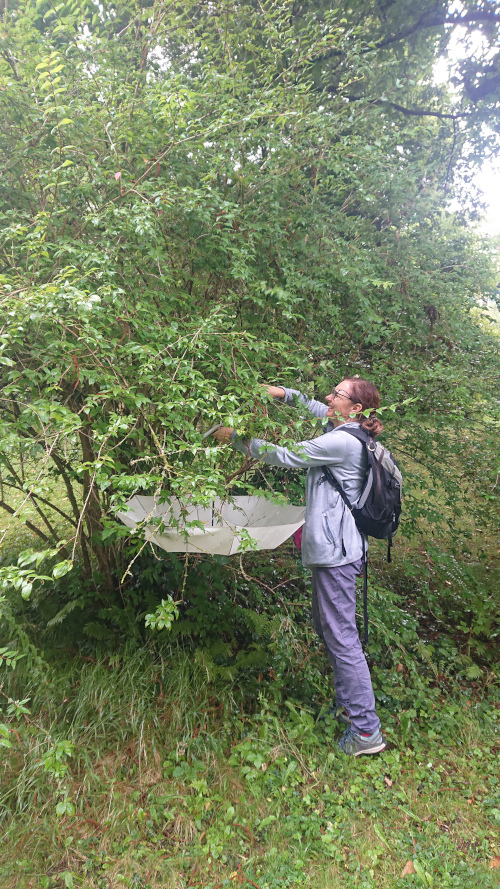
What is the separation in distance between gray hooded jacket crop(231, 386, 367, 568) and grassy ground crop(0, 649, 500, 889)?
104 centimetres

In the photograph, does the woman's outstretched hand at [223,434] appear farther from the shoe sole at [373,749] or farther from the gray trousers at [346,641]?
the shoe sole at [373,749]

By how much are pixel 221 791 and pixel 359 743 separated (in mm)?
818

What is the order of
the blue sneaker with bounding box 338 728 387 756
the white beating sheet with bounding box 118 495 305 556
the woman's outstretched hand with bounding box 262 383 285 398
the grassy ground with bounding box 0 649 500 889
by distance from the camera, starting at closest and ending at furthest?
1. the grassy ground with bounding box 0 649 500 889
2. the white beating sheet with bounding box 118 495 305 556
3. the woman's outstretched hand with bounding box 262 383 285 398
4. the blue sneaker with bounding box 338 728 387 756

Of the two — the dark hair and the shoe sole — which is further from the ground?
the dark hair

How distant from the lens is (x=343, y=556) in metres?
2.65

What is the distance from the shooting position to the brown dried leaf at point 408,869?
2.08 m

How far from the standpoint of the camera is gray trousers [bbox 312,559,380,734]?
8.71 ft

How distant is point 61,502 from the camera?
16.1 ft

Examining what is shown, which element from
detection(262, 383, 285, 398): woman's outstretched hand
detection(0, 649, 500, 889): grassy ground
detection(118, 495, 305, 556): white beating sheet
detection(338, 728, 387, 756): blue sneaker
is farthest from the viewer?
detection(338, 728, 387, 756): blue sneaker

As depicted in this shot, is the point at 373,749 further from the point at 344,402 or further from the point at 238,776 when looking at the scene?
the point at 344,402

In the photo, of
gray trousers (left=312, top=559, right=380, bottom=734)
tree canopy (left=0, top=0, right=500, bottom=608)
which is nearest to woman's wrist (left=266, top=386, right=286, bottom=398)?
tree canopy (left=0, top=0, right=500, bottom=608)

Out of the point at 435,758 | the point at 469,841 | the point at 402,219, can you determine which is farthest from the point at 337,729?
the point at 402,219

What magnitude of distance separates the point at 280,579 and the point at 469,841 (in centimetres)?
229

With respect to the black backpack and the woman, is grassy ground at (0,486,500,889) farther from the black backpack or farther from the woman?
the black backpack
